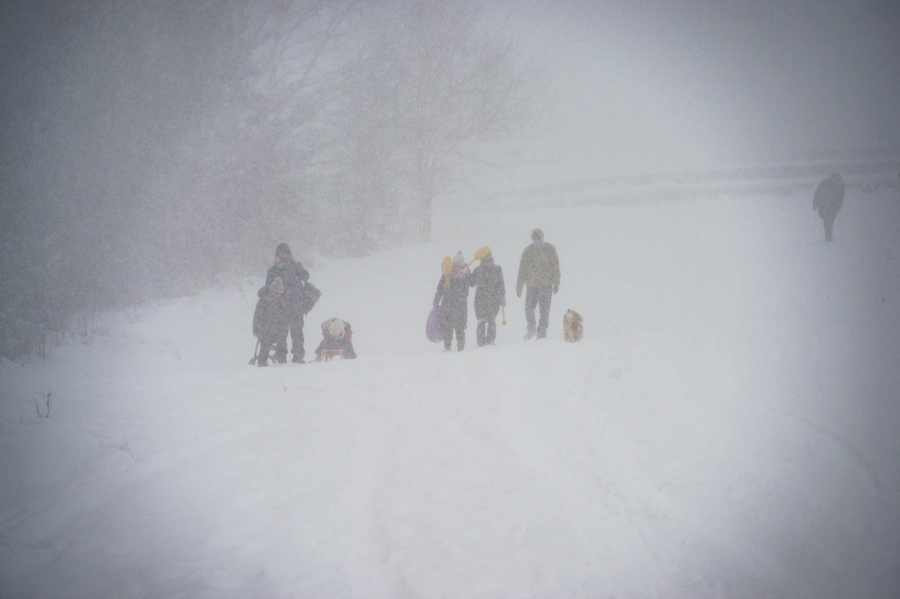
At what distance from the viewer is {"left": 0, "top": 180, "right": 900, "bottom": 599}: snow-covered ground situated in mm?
2566

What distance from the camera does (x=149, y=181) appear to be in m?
11.5

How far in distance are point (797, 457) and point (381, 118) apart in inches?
780

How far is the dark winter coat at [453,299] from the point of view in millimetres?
8383

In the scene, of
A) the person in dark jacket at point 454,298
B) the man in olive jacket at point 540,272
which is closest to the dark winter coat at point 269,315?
the person in dark jacket at point 454,298

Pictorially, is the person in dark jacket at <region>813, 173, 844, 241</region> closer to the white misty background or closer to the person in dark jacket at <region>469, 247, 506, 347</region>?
the white misty background

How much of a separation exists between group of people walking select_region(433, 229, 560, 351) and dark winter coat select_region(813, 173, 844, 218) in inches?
462

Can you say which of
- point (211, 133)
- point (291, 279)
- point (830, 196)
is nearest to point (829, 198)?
point (830, 196)

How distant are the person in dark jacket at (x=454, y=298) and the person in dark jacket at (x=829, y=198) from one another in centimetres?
1322

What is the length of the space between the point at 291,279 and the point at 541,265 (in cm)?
433

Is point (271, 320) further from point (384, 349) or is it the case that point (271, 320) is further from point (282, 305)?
point (384, 349)

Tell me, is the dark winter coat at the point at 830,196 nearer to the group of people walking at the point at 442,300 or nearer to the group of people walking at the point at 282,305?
the group of people walking at the point at 442,300

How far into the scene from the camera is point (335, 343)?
8.14 metres

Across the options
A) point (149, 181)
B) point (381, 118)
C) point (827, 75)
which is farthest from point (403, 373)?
point (827, 75)

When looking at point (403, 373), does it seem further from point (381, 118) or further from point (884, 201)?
point (884, 201)
